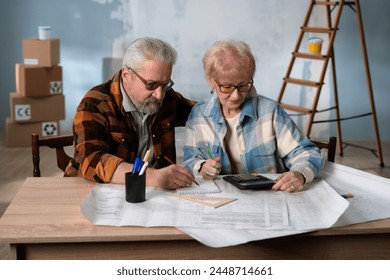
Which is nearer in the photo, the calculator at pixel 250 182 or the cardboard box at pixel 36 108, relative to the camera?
the calculator at pixel 250 182

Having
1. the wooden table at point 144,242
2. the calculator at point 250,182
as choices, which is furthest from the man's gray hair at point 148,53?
the wooden table at point 144,242

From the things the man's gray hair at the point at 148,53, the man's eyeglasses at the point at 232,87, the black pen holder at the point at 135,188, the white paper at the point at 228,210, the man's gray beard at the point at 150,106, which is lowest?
the white paper at the point at 228,210

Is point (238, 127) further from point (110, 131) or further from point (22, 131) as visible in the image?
point (22, 131)

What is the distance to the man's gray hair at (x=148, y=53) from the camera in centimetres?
220

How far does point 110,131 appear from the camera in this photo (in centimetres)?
229

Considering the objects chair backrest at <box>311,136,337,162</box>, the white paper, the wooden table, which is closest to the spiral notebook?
the white paper

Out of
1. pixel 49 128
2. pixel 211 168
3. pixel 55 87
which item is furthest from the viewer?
pixel 49 128

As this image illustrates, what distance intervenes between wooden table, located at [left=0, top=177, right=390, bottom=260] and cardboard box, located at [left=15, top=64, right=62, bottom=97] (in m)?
4.05

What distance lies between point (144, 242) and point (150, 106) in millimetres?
825

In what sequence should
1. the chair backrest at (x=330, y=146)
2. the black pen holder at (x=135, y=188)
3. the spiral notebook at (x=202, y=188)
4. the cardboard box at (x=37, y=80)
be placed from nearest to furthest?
the black pen holder at (x=135, y=188), the spiral notebook at (x=202, y=188), the chair backrest at (x=330, y=146), the cardboard box at (x=37, y=80)

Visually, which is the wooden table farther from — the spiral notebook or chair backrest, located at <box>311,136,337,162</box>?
chair backrest, located at <box>311,136,337,162</box>

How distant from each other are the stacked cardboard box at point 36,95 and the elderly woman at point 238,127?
3573 millimetres

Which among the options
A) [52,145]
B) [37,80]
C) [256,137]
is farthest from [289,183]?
[37,80]

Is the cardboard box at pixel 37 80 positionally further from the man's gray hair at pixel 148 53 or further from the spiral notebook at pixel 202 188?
the spiral notebook at pixel 202 188
